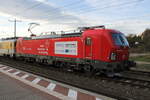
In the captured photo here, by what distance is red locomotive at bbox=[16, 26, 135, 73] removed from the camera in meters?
10.6

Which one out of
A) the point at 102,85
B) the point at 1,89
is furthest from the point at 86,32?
the point at 1,89

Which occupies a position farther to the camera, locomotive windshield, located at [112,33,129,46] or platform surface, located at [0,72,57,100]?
locomotive windshield, located at [112,33,129,46]

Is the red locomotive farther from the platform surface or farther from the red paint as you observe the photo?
the platform surface

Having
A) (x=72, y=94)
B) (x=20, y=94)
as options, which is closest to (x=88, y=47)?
(x=72, y=94)

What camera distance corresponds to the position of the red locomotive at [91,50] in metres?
10.6

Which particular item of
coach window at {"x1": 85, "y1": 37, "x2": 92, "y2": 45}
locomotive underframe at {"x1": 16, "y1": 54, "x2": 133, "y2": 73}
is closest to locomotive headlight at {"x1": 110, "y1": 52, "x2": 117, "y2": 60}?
locomotive underframe at {"x1": 16, "y1": 54, "x2": 133, "y2": 73}

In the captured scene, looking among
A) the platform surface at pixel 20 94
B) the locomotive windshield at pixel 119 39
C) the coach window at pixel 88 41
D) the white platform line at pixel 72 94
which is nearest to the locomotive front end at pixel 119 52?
the locomotive windshield at pixel 119 39

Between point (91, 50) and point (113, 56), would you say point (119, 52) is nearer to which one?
point (113, 56)

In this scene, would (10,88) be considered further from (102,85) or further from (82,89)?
(102,85)

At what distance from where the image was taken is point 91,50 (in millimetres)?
11391

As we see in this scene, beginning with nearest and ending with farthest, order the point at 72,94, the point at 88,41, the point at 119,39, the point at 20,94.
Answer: the point at 20,94 < the point at 72,94 < the point at 119,39 < the point at 88,41

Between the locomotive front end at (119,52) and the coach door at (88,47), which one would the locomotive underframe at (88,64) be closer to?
the locomotive front end at (119,52)

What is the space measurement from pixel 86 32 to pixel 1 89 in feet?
20.9

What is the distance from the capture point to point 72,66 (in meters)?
13.3
